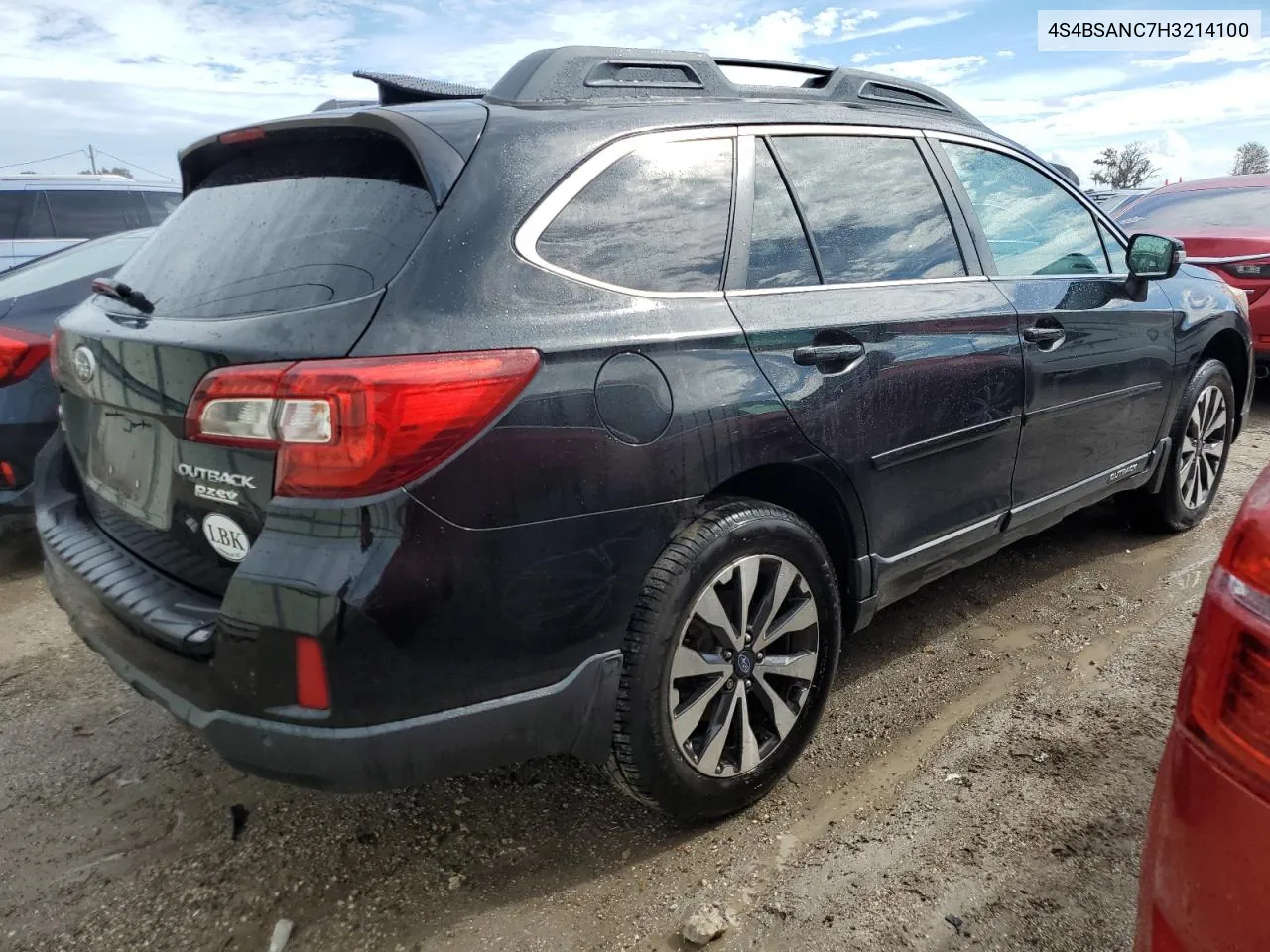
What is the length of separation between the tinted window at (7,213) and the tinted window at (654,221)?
823 cm

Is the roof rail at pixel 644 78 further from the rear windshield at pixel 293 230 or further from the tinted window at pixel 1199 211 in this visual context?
the tinted window at pixel 1199 211

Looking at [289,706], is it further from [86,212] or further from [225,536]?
[86,212]

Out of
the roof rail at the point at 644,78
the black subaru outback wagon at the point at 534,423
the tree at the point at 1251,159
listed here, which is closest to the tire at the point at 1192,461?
the black subaru outback wagon at the point at 534,423

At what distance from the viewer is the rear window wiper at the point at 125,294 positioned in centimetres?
216

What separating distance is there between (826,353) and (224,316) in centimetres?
138

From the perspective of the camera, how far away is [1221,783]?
1.19 m

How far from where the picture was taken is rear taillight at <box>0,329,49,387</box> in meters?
3.80

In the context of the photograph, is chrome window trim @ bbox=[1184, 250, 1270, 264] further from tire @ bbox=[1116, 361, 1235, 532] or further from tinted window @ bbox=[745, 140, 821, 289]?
tinted window @ bbox=[745, 140, 821, 289]

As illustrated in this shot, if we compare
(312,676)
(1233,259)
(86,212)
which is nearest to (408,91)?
(312,676)

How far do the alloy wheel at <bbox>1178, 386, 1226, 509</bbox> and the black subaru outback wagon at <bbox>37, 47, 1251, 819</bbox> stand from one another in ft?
5.63

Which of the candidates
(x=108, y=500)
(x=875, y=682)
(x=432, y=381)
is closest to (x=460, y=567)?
(x=432, y=381)

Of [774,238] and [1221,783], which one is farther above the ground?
[774,238]

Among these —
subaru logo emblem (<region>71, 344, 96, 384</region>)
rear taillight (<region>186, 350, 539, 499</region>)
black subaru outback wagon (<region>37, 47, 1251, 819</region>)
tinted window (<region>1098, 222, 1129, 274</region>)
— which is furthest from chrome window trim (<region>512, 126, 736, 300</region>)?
tinted window (<region>1098, 222, 1129, 274</region>)

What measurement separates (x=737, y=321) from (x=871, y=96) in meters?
1.26
